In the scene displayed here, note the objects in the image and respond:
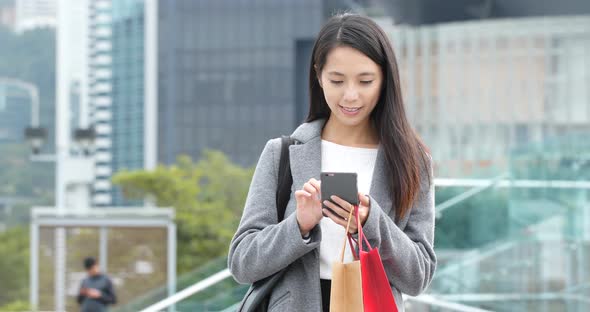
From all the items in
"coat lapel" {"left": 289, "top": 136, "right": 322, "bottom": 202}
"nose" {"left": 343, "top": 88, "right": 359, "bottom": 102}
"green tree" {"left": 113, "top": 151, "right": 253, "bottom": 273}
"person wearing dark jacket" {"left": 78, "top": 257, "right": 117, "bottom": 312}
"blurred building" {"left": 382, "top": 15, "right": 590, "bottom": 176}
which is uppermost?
"blurred building" {"left": 382, "top": 15, "right": 590, "bottom": 176}

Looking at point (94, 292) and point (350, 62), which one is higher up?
point (350, 62)

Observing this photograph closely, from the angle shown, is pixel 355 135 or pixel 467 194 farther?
pixel 467 194

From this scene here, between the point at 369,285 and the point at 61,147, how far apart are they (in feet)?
83.9

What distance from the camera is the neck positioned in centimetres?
236

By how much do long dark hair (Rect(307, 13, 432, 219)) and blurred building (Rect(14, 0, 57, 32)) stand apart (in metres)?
79.9

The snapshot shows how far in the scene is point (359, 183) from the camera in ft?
7.63

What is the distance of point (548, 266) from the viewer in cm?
740

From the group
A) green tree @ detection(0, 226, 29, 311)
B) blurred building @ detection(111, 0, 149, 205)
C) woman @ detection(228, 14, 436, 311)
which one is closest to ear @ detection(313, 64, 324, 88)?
woman @ detection(228, 14, 436, 311)

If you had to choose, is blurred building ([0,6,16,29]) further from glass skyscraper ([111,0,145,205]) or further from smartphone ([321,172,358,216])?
smartphone ([321,172,358,216])

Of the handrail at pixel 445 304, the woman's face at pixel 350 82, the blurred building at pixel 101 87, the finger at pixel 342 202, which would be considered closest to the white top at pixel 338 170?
the woman's face at pixel 350 82

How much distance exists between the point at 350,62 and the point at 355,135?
0.74 feet

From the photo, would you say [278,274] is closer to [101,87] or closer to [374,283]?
[374,283]

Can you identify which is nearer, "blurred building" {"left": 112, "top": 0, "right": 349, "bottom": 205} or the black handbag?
the black handbag

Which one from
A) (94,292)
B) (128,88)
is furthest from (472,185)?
(128,88)
